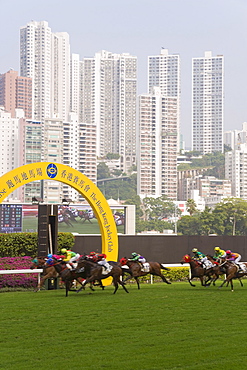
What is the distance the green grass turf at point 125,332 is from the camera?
6961 mm

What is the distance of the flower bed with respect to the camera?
15.8 m

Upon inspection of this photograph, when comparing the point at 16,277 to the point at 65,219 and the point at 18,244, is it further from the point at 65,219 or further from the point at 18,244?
the point at 65,219

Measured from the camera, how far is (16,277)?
16016 mm

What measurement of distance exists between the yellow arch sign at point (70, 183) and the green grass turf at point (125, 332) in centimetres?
375

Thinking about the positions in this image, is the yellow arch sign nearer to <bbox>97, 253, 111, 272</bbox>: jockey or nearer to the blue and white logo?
the blue and white logo

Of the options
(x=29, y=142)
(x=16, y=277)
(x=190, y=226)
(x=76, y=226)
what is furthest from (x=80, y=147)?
(x=16, y=277)

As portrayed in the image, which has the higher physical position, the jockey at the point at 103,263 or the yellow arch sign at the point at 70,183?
the yellow arch sign at the point at 70,183

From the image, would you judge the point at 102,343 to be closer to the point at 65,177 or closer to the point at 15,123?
the point at 65,177

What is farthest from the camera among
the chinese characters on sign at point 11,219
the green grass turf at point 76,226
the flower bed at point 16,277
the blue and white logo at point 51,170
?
the green grass turf at point 76,226

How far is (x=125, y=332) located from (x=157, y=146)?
175 meters

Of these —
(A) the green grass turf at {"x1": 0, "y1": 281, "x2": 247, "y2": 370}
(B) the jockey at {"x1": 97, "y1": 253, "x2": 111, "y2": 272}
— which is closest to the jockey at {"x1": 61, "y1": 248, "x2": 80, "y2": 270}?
(B) the jockey at {"x1": 97, "y1": 253, "x2": 111, "y2": 272}

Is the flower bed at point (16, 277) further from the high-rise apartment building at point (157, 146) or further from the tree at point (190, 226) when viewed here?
the high-rise apartment building at point (157, 146)

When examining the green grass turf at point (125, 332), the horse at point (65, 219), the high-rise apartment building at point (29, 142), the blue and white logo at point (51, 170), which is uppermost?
the high-rise apartment building at point (29, 142)

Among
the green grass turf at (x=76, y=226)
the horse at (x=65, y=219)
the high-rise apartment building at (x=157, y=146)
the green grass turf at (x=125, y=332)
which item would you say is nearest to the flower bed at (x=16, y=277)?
the green grass turf at (x=125, y=332)
